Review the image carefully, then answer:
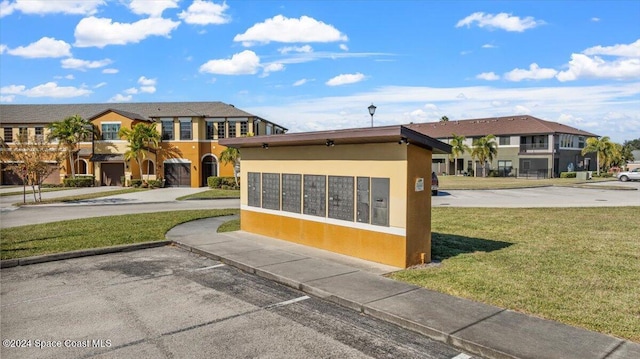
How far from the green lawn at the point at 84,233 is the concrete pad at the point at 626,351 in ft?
38.0

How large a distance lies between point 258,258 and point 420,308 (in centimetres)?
469

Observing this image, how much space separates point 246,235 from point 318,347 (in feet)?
26.8

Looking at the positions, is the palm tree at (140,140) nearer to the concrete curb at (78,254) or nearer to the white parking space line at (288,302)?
the concrete curb at (78,254)

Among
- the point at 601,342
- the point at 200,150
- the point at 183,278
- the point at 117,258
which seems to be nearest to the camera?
the point at 601,342

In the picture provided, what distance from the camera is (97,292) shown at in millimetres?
8008

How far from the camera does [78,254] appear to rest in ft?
36.1

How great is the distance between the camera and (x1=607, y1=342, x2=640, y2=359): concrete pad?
5.10 metres

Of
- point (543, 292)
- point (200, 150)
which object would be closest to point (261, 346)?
point (543, 292)

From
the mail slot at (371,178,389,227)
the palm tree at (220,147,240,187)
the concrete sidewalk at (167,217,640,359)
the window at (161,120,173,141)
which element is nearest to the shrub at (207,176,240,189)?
the palm tree at (220,147,240,187)

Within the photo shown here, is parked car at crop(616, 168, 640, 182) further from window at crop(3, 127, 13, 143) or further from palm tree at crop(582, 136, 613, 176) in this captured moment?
window at crop(3, 127, 13, 143)

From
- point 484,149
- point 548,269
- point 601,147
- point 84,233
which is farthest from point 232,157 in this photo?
point 601,147

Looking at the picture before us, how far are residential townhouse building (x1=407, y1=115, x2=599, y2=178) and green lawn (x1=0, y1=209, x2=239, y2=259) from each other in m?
50.6

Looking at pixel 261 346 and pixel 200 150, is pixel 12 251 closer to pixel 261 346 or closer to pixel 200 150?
pixel 261 346

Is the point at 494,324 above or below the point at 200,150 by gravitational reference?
below
